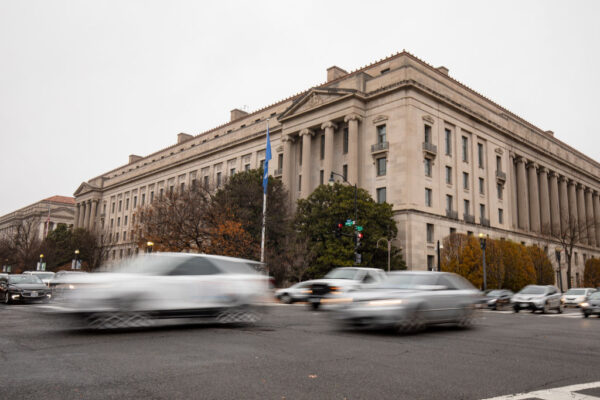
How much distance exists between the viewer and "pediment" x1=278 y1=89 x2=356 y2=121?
167 ft

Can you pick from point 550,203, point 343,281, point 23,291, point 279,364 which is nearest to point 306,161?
point 343,281

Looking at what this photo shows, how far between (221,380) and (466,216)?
49.7 m

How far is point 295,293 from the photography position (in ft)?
82.7

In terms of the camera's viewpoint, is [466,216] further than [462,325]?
Yes

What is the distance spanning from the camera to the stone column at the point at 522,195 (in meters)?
61.8

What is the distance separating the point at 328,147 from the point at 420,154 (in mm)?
10306

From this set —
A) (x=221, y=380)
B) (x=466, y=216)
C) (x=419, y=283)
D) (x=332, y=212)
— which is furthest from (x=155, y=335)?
(x=466, y=216)

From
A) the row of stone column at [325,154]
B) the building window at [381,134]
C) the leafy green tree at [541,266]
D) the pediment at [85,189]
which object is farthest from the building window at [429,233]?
the pediment at [85,189]

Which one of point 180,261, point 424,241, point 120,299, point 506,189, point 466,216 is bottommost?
point 120,299

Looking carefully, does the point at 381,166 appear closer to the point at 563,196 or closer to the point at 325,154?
the point at 325,154

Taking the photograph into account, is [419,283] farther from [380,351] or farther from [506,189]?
[506,189]

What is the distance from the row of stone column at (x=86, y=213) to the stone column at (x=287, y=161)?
217ft

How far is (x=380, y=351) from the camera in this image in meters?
8.49

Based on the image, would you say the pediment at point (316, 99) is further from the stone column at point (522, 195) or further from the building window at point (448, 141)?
the stone column at point (522, 195)
